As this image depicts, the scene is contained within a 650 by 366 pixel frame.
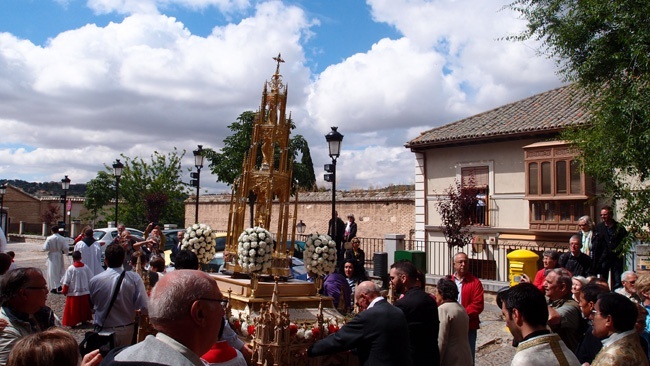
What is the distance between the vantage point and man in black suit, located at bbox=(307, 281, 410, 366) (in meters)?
4.59

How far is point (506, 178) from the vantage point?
21.2 m

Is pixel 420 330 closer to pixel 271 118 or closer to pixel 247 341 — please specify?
pixel 247 341

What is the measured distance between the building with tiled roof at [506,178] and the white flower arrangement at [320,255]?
11.2m

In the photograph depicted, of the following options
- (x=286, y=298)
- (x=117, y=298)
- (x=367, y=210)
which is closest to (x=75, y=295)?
(x=117, y=298)

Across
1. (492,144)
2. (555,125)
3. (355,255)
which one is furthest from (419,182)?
(355,255)

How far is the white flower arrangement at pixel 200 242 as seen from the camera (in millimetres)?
7699

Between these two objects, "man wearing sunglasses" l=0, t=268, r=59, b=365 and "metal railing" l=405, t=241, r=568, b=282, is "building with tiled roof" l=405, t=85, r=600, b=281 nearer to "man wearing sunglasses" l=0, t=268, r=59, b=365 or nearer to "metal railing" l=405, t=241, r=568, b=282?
"metal railing" l=405, t=241, r=568, b=282

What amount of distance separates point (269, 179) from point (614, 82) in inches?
268

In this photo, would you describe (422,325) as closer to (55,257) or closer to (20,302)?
(20,302)

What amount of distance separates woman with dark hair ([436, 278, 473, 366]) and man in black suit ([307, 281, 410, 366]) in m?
1.15

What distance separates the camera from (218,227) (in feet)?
112

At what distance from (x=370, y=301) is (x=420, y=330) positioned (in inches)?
25.1

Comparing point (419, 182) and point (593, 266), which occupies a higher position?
point (419, 182)

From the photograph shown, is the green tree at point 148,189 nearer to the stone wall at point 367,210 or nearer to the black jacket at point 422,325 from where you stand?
the stone wall at point 367,210
